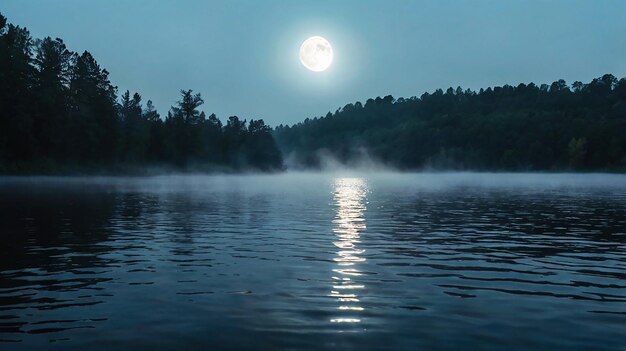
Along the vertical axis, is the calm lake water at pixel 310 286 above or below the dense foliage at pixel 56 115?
below

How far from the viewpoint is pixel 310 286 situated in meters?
16.2

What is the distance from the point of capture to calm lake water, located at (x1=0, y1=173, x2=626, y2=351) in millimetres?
11523

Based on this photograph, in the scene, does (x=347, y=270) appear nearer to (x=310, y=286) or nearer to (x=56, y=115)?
(x=310, y=286)

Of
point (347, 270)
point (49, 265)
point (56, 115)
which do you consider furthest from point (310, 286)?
point (56, 115)

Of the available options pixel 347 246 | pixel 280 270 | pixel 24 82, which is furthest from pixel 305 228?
pixel 24 82

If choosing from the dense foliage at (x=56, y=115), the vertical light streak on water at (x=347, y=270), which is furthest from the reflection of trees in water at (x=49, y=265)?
the dense foliage at (x=56, y=115)

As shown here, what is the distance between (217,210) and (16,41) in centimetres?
10562

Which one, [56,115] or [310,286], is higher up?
[56,115]

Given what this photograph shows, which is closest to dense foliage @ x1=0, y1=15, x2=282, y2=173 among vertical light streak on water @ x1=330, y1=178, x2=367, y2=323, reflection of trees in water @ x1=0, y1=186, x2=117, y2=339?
reflection of trees in water @ x1=0, y1=186, x2=117, y2=339

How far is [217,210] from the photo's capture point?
44.1m

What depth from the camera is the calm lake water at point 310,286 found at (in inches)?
454

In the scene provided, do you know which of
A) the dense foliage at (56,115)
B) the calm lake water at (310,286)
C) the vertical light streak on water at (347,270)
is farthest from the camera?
the dense foliage at (56,115)

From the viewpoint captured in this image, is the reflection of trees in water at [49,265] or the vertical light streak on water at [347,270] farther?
the vertical light streak on water at [347,270]

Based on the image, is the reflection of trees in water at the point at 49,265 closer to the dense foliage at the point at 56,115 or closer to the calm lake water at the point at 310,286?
the calm lake water at the point at 310,286
